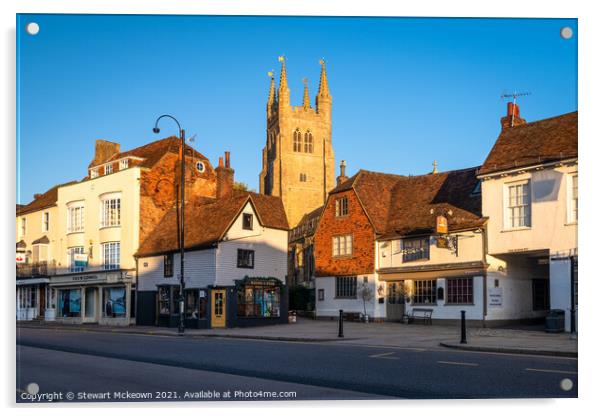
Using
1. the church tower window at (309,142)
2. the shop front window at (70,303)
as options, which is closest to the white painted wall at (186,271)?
the shop front window at (70,303)

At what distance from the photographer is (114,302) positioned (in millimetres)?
41375

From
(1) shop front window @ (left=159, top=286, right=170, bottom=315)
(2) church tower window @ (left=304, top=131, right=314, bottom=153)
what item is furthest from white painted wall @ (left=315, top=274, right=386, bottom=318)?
(2) church tower window @ (left=304, top=131, right=314, bottom=153)

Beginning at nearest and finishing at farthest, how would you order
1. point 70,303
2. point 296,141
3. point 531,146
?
point 531,146
point 70,303
point 296,141

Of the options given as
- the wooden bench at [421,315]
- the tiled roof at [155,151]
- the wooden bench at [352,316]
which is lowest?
the wooden bench at [352,316]

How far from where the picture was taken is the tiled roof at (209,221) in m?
36.8

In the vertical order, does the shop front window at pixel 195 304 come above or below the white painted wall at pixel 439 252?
below

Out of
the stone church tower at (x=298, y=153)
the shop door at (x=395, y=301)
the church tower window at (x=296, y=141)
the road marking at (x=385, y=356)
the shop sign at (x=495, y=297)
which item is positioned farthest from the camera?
the church tower window at (x=296, y=141)

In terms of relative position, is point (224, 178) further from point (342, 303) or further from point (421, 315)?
point (421, 315)

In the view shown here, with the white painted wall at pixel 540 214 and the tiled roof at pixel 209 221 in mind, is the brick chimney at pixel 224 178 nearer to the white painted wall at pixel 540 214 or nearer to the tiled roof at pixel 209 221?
the tiled roof at pixel 209 221

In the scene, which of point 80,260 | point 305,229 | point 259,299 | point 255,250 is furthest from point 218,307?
point 305,229

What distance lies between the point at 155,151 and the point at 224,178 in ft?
17.5

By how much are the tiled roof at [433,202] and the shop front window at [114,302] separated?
16150mm

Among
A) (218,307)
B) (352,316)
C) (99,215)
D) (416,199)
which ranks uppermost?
(416,199)
